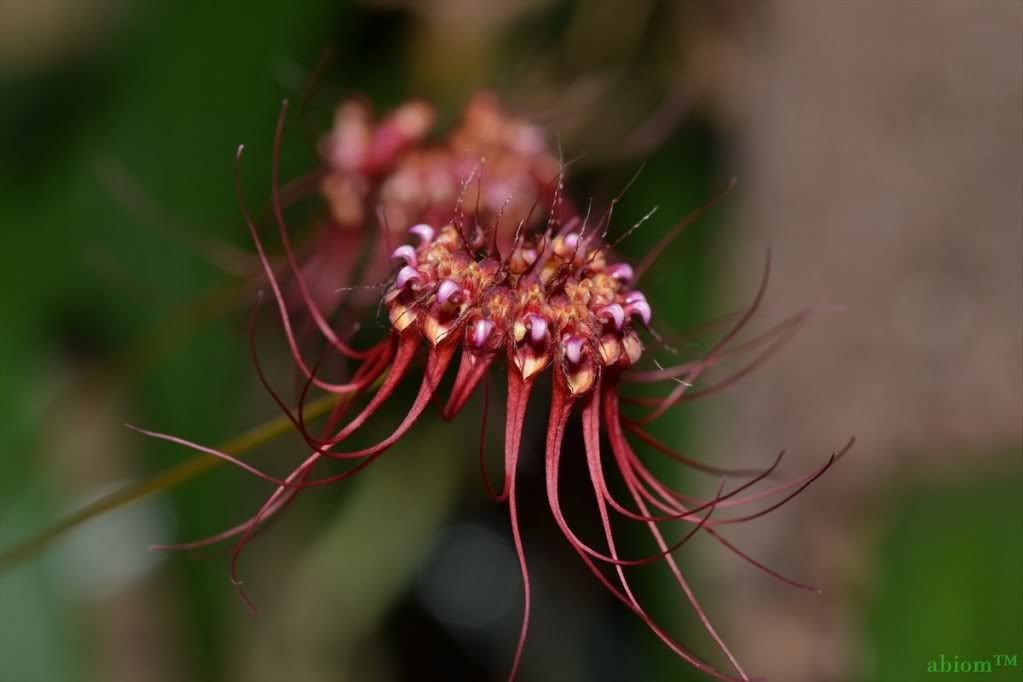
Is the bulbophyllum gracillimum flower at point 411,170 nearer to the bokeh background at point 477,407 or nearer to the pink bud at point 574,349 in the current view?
the bokeh background at point 477,407

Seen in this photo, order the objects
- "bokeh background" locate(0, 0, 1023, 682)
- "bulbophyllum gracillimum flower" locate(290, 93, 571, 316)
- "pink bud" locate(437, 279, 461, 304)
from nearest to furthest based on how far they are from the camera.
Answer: "pink bud" locate(437, 279, 461, 304) < "bulbophyllum gracillimum flower" locate(290, 93, 571, 316) < "bokeh background" locate(0, 0, 1023, 682)

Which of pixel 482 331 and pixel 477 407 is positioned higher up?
pixel 482 331

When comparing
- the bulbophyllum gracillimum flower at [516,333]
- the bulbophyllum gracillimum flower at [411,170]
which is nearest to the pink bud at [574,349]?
the bulbophyllum gracillimum flower at [516,333]

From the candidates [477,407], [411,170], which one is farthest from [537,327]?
[477,407]

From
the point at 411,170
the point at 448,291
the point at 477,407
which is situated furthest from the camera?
the point at 477,407

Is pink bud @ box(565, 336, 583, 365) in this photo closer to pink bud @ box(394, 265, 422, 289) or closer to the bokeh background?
pink bud @ box(394, 265, 422, 289)

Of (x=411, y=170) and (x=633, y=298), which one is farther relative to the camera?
(x=411, y=170)

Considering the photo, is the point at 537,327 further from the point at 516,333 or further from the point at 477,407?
the point at 477,407

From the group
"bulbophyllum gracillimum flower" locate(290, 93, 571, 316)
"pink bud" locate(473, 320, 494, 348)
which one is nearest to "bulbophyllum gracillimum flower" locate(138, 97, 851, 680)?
"pink bud" locate(473, 320, 494, 348)

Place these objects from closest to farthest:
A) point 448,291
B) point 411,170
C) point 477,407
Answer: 1. point 448,291
2. point 411,170
3. point 477,407
